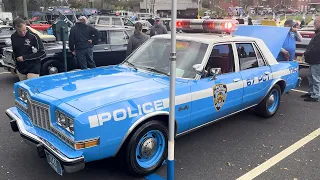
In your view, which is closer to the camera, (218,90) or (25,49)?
(218,90)

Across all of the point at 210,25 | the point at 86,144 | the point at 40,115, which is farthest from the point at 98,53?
the point at 86,144

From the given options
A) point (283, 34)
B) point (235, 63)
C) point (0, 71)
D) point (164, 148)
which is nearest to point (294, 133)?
point (235, 63)

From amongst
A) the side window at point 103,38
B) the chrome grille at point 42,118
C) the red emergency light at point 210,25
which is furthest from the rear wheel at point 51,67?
the chrome grille at point 42,118

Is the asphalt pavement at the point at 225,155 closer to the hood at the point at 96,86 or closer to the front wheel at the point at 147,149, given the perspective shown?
the front wheel at the point at 147,149

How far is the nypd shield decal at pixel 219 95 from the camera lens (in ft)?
13.7

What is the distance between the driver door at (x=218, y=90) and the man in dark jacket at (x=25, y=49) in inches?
123

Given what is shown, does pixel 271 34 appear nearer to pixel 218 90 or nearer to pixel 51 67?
pixel 218 90

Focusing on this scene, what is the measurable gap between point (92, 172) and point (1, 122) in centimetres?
256

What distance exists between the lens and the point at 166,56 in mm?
4434

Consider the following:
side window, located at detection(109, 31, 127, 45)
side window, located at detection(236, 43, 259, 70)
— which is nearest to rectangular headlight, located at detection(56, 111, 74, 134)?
side window, located at detection(236, 43, 259, 70)

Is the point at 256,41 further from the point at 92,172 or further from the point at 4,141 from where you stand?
the point at 4,141

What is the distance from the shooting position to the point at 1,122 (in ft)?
17.2

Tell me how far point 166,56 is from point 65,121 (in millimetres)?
1955

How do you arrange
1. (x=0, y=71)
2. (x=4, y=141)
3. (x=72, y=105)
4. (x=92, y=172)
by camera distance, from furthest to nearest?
(x=0, y=71) → (x=4, y=141) → (x=92, y=172) → (x=72, y=105)
